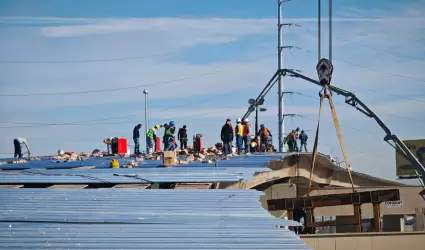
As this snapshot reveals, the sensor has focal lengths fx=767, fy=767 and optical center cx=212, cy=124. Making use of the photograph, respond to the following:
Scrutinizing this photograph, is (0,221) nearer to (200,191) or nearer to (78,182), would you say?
(200,191)

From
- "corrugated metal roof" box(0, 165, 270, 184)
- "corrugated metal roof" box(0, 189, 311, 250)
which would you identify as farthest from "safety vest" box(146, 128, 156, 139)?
"corrugated metal roof" box(0, 189, 311, 250)

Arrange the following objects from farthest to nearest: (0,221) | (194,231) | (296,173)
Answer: (296,173) → (0,221) → (194,231)

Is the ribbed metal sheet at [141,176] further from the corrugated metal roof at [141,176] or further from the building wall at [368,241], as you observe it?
the building wall at [368,241]

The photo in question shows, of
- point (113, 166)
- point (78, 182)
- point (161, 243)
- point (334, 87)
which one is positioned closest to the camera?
point (161, 243)

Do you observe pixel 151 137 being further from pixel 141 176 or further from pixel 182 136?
pixel 141 176

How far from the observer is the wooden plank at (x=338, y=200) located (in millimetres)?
23750

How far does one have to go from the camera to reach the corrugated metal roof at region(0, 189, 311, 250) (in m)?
10.2

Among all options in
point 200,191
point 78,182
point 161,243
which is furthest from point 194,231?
point 78,182

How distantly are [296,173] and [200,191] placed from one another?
63.6 feet

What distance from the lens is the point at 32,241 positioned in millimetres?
10234

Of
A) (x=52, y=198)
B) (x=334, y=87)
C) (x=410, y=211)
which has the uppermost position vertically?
(x=334, y=87)

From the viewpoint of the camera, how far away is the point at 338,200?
24625 millimetres

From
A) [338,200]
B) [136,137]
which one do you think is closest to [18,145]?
[136,137]

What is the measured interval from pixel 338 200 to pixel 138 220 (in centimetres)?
1385
